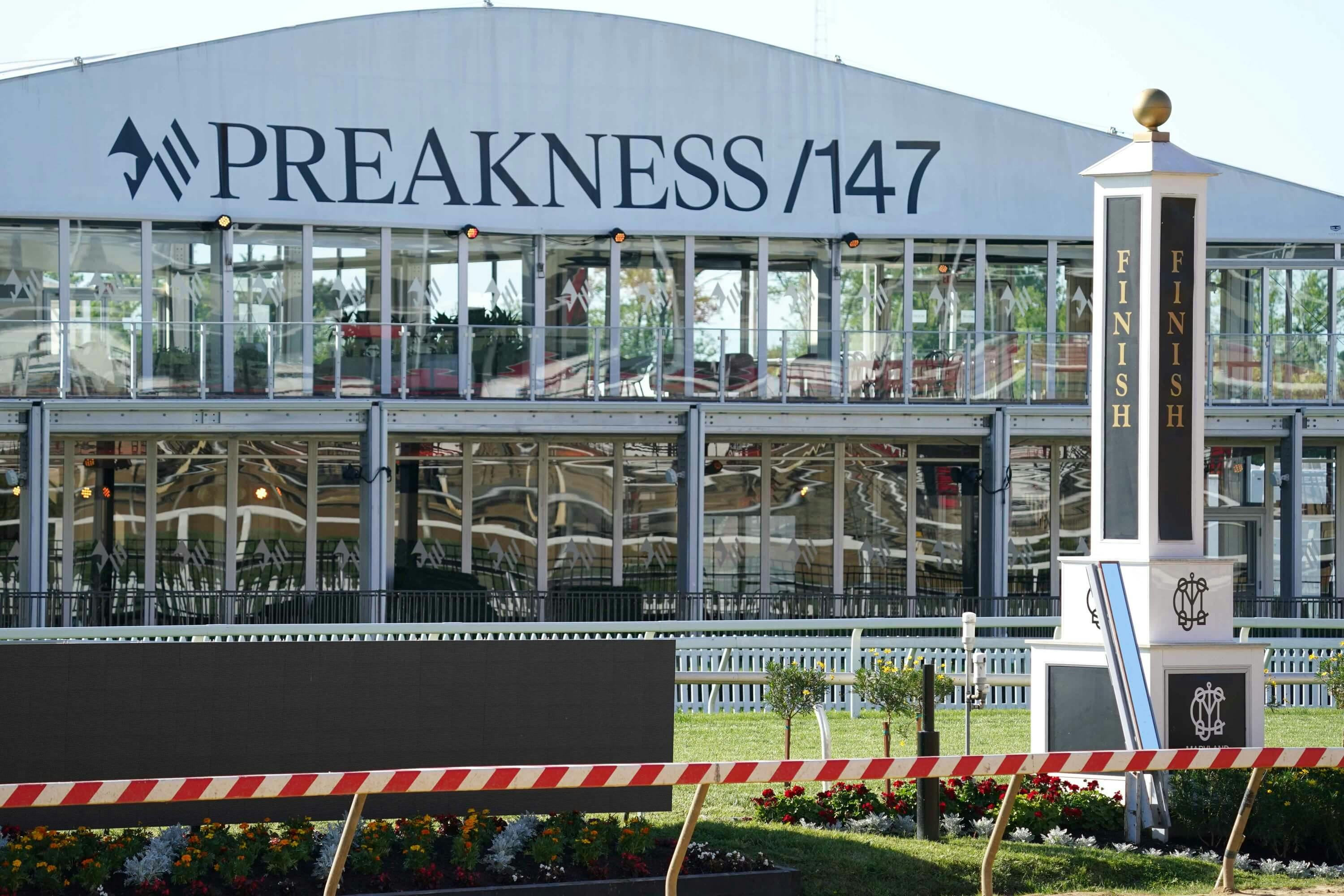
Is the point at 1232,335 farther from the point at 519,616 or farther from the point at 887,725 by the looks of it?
the point at 887,725

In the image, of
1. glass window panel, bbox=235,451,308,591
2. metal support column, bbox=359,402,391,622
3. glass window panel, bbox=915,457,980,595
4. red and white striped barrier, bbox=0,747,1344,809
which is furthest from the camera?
glass window panel, bbox=915,457,980,595

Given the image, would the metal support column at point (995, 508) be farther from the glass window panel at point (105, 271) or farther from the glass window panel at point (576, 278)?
the glass window panel at point (105, 271)

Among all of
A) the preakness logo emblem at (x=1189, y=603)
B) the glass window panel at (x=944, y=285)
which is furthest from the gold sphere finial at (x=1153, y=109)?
the glass window panel at (x=944, y=285)

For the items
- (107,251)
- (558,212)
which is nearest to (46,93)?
(107,251)

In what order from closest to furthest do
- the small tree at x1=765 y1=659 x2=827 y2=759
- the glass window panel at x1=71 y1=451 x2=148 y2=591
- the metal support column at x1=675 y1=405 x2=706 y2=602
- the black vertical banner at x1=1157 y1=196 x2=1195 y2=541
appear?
the black vertical banner at x1=1157 y1=196 x2=1195 y2=541
the small tree at x1=765 y1=659 x2=827 y2=759
the metal support column at x1=675 y1=405 x2=706 y2=602
the glass window panel at x1=71 y1=451 x2=148 y2=591

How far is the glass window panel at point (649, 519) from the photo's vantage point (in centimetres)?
2664

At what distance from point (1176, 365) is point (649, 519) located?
14739mm

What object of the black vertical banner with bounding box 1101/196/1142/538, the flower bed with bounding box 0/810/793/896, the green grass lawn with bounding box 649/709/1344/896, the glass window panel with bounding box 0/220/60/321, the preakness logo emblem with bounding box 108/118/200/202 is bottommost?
the green grass lawn with bounding box 649/709/1344/896

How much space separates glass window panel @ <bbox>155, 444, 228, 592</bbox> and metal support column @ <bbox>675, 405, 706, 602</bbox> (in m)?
6.64

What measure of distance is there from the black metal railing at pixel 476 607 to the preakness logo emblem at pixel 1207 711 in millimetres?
10238

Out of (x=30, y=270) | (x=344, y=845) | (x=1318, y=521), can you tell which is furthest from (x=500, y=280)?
(x=344, y=845)

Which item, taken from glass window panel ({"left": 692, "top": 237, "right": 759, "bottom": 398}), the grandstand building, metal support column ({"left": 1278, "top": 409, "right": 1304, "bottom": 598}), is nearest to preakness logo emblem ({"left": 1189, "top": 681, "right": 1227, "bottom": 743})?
the grandstand building

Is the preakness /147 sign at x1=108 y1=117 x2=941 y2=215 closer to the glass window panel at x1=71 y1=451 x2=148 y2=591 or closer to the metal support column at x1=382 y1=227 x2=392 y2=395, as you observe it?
the metal support column at x1=382 y1=227 x2=392 y2=395

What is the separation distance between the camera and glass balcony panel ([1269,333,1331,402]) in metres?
25.1
